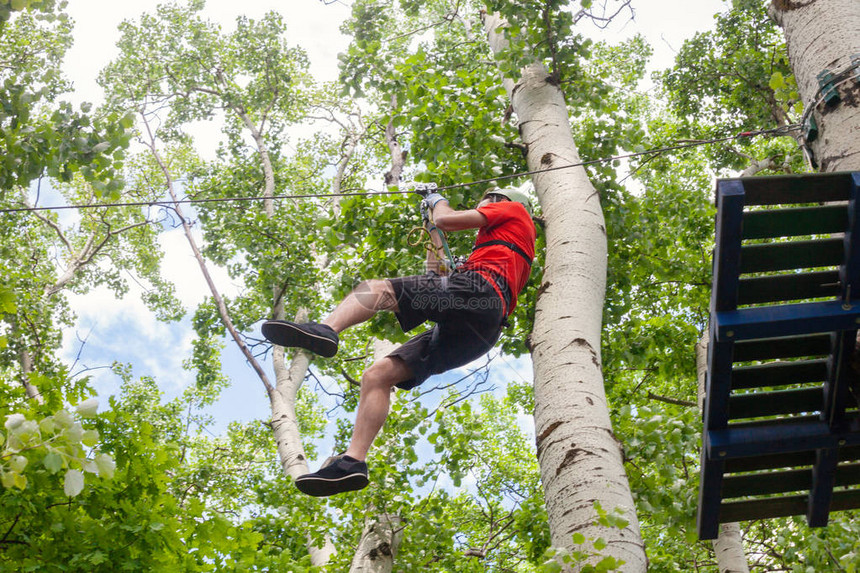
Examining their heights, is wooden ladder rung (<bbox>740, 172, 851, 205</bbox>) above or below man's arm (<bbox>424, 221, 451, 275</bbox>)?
below

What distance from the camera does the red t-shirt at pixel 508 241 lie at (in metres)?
3.85

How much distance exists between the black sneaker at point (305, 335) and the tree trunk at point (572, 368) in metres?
1.10

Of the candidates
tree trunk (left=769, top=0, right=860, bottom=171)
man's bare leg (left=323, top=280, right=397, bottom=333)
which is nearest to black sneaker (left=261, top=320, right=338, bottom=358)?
man's bare leg (left=323, top=280, right=397, bottom=333)

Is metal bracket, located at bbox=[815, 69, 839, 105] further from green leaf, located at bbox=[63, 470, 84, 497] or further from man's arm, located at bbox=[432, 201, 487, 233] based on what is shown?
green leaf, located at bbox=[63, 470, 84, 497]

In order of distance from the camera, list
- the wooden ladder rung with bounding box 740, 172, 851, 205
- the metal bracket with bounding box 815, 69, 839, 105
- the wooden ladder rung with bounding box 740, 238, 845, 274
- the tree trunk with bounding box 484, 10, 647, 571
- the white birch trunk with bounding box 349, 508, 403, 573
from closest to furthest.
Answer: the wooden ladder rung with bounding box 740, 172, 851, 205
the wooden ladder rung with bounding box 740, 238, 845, 274
the tree trunk with bounding box 484, 10, 647, 571
the metal bracket with bounding box 815, 69, 839, 105
the white birch trunk with bounding box 349, 508, 403, 573

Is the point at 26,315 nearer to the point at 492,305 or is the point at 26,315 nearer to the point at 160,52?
the point at 160,52

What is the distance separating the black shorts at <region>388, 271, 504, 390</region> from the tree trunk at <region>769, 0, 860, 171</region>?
1717mm

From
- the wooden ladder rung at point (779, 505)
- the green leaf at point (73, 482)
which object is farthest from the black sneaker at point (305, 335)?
the wooden ladder rung at point (779, 505)

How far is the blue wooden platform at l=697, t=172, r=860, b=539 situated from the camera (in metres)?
2.51

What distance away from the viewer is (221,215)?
36.8ft

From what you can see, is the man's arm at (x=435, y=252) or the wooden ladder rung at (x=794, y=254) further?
the man's arm at (x=435, y=252)

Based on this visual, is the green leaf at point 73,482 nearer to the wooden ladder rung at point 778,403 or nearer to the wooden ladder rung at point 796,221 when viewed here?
the wooden ladder rung at point 796,221

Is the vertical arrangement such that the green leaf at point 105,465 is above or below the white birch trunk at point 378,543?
below

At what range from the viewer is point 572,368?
342 centimetres
